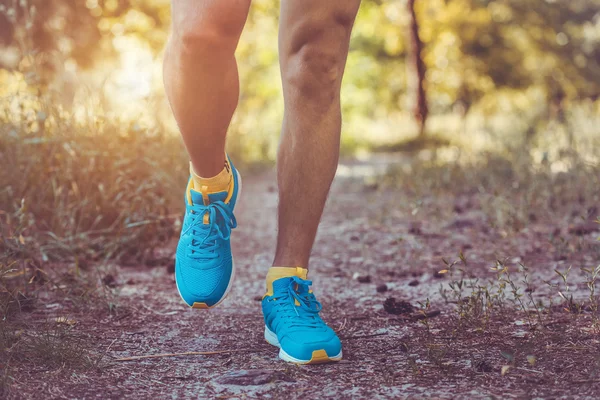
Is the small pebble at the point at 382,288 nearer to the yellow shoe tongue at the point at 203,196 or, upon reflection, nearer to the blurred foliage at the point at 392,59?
the yellow shoe tongue at the point at 203,196

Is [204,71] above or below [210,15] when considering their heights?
below

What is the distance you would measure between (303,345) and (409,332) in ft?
1.40

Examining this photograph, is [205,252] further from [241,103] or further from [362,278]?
[241,103]

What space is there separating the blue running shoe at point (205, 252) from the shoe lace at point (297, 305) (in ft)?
0.62

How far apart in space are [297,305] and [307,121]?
0.57 meters

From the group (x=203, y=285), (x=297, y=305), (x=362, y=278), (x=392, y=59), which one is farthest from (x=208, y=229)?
(x=392, y=59)

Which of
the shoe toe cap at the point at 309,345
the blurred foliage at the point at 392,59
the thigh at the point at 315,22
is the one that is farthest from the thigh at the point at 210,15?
the blurred foliage at the point at 392,59

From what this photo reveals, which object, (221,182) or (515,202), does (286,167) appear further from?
(515,202)

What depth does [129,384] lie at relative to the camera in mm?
1758

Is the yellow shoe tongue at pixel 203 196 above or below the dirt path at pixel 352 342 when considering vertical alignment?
Result: above

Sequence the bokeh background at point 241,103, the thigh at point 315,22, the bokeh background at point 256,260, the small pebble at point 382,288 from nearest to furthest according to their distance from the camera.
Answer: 1. the bokeh background at point 256,260
2. the thigh at point 315,22
3. the small pebble at point 382,288
4. the bokeh background at point 241,103

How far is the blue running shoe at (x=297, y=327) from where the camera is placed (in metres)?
1.90

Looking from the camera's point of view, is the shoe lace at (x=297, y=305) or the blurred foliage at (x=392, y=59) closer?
the shoe lace at (x=297, y=305)

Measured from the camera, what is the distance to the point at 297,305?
207 centimetres
